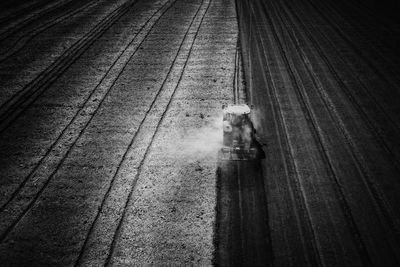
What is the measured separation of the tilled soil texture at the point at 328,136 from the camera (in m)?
7.10

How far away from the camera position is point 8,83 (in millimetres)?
14008

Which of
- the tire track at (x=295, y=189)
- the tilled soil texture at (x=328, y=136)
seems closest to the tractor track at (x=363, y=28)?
the tilled soil texture at (x=328, y=136)

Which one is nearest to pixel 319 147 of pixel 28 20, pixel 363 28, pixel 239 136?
pixel 239 136

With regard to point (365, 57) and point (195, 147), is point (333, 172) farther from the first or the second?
point (365, 57)

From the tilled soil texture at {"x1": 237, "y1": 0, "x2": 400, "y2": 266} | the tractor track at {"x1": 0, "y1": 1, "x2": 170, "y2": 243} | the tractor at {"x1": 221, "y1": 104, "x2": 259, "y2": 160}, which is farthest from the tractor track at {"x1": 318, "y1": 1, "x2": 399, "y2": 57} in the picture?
the tractor track at {"x1": 0, "y1": 1, "x2": 170, "y2": 243}

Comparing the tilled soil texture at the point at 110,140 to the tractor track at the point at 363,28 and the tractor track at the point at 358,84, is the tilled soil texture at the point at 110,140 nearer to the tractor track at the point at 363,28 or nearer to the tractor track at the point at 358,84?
the tractor track at the point at 358,84

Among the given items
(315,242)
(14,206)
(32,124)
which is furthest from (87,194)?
(315,242)

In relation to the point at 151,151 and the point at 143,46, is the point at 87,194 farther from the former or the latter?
the point at 143,46

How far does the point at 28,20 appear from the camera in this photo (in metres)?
21.2

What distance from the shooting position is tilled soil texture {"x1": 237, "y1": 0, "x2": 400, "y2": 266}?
23.3ft

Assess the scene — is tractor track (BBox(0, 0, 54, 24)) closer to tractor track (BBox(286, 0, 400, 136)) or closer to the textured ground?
the textured ground

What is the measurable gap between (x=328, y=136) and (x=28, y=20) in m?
21.5

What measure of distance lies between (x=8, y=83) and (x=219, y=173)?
37.4ft

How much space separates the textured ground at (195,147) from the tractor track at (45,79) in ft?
0.32
